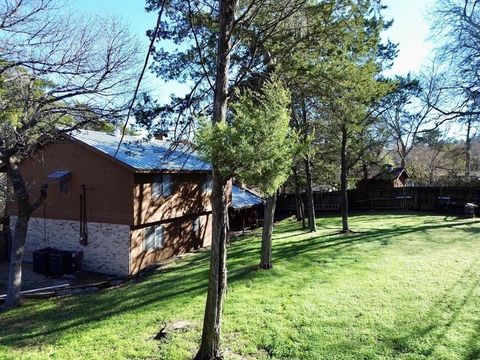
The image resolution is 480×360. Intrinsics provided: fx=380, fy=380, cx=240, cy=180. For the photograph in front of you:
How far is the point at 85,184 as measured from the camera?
18.2 metres

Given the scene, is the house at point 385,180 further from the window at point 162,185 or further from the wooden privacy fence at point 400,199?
the window at point 162,185

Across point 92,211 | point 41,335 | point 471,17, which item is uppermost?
point 471,17

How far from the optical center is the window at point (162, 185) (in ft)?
59.7

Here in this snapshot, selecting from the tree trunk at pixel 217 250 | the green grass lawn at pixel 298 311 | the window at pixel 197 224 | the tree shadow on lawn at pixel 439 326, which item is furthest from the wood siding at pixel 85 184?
the tree shadow on lawn at pixel 439 326

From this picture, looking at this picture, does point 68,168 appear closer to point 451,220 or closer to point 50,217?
point 50,217

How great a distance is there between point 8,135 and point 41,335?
6.63 meters

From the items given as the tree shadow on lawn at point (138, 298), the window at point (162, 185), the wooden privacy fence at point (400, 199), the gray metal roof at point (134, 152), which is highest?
the gray metal roof at point (134, 152)

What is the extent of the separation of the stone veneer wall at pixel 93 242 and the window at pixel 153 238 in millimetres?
1101

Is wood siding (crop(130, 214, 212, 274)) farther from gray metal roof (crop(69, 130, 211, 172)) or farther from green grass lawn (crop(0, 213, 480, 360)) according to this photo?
gray metal roof (crop(69, 130, 211, 172))

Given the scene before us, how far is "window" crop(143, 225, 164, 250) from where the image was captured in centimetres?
1784

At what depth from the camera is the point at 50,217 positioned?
19.6 m

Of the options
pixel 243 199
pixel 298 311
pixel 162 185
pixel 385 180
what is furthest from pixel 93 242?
pixel 385 180

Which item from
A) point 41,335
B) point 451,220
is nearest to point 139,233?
point 41,335

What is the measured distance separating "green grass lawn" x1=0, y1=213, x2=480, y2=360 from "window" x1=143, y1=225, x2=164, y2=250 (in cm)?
304
